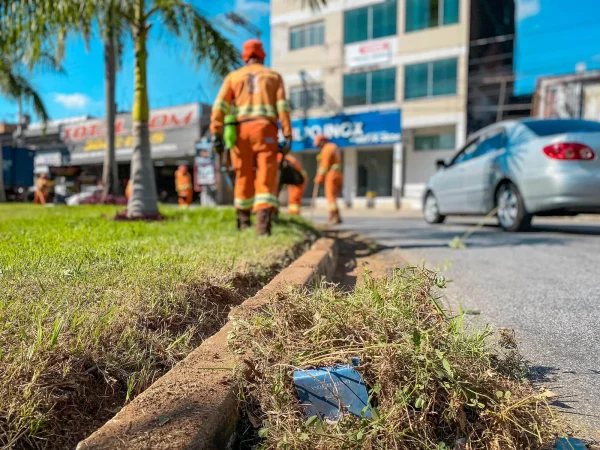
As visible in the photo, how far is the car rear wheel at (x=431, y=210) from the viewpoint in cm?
901

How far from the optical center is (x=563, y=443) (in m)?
1.46

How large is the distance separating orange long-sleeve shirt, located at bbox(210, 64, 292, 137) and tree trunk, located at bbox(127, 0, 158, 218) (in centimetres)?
239

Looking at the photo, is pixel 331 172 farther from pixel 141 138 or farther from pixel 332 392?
pixel 332 392

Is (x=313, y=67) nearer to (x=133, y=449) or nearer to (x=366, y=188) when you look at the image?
(x=366, y=188)

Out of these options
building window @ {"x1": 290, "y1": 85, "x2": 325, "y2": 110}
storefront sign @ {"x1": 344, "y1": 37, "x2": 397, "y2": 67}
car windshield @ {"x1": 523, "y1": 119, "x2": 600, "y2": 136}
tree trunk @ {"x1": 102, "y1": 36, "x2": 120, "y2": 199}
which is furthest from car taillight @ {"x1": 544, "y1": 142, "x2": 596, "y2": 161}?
building window @ {"x1": 290, "y1": 85, "x2": 325, "y2": 110}

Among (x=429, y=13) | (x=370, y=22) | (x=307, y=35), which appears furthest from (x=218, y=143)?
(x=307, y=35)

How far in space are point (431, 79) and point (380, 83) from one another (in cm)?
256

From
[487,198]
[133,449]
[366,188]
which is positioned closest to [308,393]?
[133,449]

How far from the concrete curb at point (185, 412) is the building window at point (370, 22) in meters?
24.0

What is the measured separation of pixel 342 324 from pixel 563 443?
77cm

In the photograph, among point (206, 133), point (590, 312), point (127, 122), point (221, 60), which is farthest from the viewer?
point (127, 122)

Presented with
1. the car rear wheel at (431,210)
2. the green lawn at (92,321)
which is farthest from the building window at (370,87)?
the green lawn at (92,321)

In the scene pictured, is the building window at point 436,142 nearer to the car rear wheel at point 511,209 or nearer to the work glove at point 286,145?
the car rear wheel at point 511,209

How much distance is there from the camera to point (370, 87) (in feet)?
78.3
